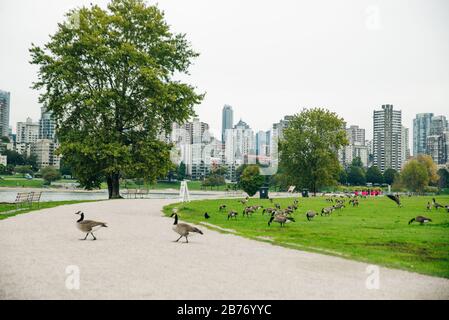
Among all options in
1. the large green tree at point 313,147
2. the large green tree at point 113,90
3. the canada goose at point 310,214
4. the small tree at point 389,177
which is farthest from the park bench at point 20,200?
the small tree at point 389,177

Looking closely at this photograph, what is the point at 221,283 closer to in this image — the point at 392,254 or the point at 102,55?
the point at 392,254

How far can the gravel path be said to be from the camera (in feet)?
28.4

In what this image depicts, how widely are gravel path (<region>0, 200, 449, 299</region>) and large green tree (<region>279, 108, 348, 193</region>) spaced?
6961 cm

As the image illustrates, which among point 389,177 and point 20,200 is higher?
point 389,177

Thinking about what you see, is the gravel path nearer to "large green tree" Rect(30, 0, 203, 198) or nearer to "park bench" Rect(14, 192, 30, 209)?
"park bench" Rect(14, 192, 30, 209)

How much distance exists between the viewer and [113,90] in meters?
45.3

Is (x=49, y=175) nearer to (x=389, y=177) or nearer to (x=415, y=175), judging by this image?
(x=415, y=175)

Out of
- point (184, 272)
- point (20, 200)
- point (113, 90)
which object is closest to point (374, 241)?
point (184, 272)

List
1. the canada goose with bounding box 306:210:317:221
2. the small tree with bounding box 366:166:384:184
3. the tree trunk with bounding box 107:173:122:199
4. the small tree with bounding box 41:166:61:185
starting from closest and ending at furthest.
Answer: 1. the canada goose with bounding box 306:210:317:221
2. the tree trunk with bounding box 107:173:122:199
3. the small tree with bounding box 41:166:61:185
4. the small tree with bounding box 366:166:384:184

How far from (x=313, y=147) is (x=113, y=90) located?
1970 inches

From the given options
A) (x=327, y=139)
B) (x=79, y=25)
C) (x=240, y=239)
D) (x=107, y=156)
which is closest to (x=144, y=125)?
(x=107, y=156)

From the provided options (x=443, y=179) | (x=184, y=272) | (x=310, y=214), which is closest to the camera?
(x=184, y=272)

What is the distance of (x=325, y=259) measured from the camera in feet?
42.5

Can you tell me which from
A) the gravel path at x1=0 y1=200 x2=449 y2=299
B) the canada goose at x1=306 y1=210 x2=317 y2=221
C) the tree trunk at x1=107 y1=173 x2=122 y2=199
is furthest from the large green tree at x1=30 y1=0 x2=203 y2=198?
the gravel path at x1=0 y1=200 x2=449 y2=299
